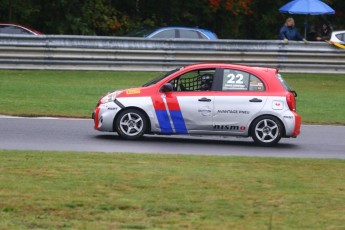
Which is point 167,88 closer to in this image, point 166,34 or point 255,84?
point 255,84

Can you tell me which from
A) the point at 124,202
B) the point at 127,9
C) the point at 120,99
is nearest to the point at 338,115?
the point at 120,99

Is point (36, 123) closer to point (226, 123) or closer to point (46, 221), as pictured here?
point (226, 123)

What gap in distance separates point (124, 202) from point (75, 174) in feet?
5.59

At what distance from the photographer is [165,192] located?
31.6 feet

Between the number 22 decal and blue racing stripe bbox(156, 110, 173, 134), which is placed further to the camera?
the number 22 decal

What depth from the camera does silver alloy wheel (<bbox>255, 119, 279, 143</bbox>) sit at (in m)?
15.4

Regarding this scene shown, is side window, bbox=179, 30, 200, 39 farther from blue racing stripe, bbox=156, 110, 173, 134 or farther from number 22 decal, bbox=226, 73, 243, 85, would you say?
blue racing stripe, bbox=156, 110, 173, 134

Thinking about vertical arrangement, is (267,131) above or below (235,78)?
below

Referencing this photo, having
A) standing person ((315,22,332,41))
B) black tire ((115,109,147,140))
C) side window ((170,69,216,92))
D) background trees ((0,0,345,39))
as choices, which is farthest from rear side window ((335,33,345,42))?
black tire ((115,109,147,140))

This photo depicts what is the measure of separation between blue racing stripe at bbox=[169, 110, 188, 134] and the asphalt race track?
23 centimetres

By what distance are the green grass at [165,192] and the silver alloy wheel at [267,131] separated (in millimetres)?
2787

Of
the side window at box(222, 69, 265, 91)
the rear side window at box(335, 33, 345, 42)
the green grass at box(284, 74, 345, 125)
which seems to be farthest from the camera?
the rear side window at box(335, 33, 345, 42)

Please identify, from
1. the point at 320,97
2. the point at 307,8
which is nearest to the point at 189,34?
the point at 307,8

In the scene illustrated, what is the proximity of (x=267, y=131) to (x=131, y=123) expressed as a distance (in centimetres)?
219
